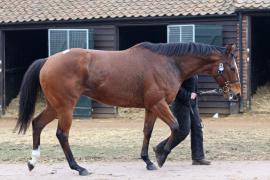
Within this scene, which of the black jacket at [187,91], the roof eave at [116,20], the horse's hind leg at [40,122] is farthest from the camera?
the roof eave at [116,20]

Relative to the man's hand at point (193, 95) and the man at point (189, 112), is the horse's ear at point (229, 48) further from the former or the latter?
the man's hand at point (193, 95)

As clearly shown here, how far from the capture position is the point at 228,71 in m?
9.30

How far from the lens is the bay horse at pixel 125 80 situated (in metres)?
8.90

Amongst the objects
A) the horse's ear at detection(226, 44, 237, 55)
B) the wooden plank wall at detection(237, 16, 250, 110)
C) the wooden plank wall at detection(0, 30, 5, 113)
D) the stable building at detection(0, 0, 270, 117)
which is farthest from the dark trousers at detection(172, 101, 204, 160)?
the wooden plank wall at detection(0, 30, 5, 113)

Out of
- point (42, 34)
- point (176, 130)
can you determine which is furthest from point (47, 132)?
point (42, 34)

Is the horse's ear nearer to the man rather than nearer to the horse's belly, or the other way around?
the man

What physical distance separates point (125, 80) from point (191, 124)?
137 cm

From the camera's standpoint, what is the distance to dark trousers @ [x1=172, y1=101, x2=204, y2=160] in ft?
30.8

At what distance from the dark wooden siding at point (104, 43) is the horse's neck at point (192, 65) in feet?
32.6

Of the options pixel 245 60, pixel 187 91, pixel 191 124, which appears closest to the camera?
pixel 187 91

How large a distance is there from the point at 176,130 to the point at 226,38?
9.69m

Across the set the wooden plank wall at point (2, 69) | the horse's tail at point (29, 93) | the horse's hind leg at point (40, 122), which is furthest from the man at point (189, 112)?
the wooden plank wall at point (2, 69)

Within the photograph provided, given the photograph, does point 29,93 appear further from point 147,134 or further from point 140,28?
point 140,28

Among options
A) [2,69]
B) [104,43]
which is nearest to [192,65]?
[104,43]
